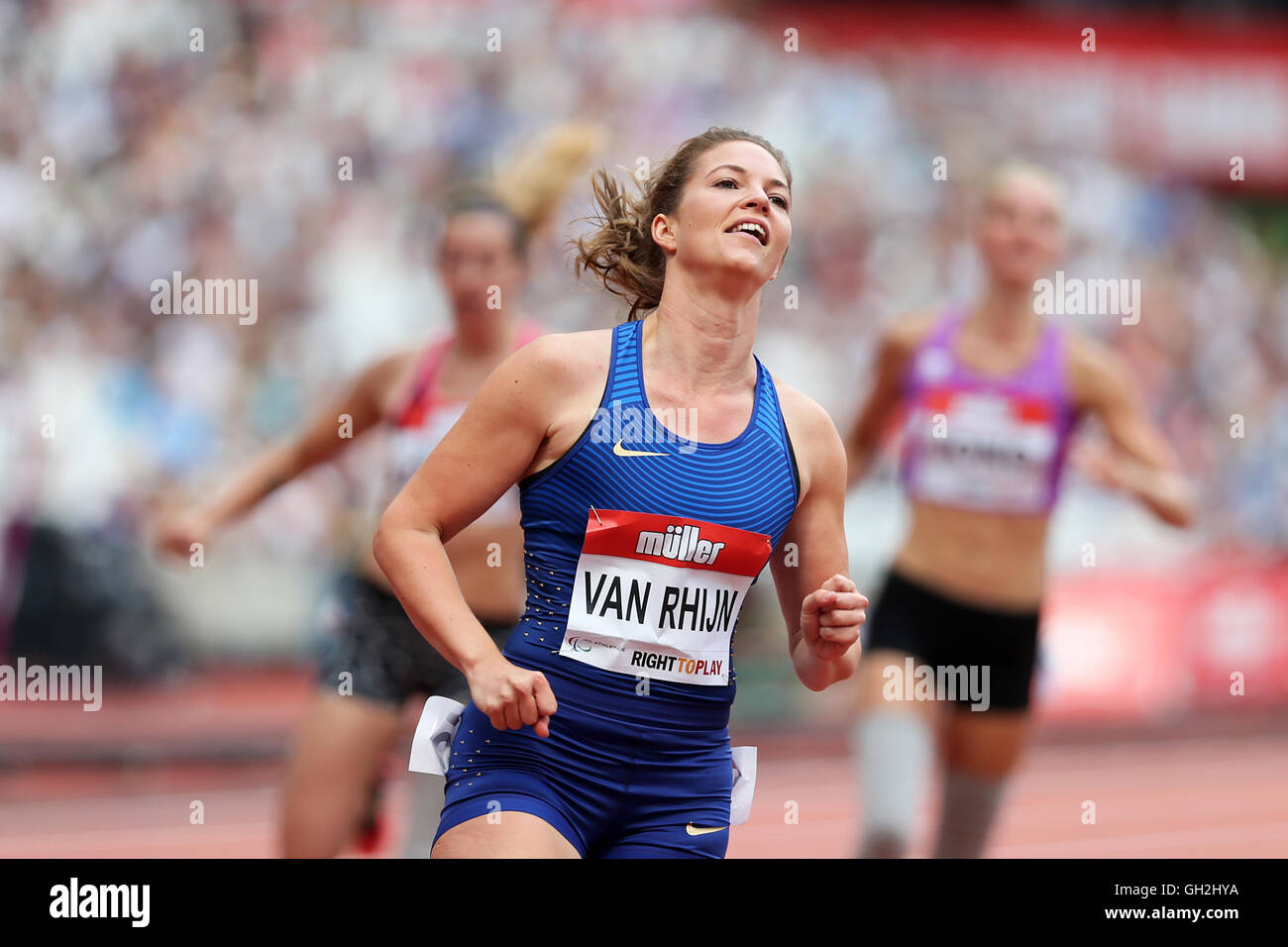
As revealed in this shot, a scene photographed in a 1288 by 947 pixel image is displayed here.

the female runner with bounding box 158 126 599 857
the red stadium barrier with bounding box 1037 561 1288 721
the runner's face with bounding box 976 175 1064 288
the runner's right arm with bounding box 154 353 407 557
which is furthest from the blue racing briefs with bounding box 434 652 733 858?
the red stadium barrier with bounding box 1037 561 1288 721

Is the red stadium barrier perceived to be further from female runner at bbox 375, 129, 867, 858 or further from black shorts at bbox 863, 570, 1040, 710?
female runner at bbox 375, 129, 867, 858

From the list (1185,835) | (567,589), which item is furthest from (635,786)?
(1185,835)

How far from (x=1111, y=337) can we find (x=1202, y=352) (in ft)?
4.24

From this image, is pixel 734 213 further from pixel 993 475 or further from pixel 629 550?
pixel 993 475

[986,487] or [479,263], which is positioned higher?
[479,263]

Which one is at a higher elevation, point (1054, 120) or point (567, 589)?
point (1054, 120)

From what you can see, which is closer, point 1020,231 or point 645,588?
point 645,588

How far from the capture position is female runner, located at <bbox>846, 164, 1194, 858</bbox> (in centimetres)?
582

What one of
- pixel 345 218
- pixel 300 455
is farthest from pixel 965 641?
pixel 345 218

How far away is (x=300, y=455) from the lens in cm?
561

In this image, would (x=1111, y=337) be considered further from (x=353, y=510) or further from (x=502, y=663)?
(x=502, y=663)

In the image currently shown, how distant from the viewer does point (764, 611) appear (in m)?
11.8

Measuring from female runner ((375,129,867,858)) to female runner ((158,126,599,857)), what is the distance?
1834mm

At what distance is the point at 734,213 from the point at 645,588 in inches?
31.2
